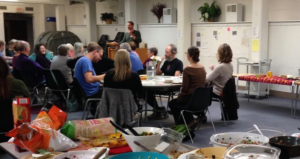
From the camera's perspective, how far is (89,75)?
486cm

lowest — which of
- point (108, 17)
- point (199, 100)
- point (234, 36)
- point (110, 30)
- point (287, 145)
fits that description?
point (199, 100)

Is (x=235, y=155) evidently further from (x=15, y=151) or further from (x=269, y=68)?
(x=269, y=68)

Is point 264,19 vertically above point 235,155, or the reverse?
point 264,19

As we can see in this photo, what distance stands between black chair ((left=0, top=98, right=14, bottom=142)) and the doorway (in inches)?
435

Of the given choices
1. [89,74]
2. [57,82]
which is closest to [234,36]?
[57,82]

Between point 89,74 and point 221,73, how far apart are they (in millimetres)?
1950

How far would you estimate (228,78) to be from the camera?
17.0ft

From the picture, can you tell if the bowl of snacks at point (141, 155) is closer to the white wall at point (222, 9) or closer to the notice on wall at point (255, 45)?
the notice on wall at point (255, 45)

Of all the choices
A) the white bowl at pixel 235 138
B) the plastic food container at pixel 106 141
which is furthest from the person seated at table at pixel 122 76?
the white bowl at pixel 235 138

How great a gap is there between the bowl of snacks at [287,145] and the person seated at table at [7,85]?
8.14 ft

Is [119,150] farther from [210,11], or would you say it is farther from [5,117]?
[210,11]

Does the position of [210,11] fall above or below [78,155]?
above

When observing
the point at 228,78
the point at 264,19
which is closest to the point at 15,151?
the point at 228,78

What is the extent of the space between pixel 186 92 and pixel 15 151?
9.46 feet
